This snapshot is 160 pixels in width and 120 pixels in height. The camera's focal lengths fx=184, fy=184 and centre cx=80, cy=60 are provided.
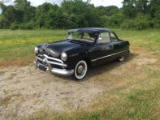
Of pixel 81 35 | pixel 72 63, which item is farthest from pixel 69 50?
pixel 81 35

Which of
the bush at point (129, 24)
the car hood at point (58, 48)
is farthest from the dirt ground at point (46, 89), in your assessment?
the bush at point (129, 24)

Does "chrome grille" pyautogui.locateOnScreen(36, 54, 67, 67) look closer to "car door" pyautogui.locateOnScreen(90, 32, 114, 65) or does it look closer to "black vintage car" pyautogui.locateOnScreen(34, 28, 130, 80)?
"black vintage car" pyautogui.locateOnScreen(34, 28, 130, 80)

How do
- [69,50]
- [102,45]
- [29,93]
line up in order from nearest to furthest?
[29,93] → [69,50] → [102,45]

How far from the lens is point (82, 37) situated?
655cm

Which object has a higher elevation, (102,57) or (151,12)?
(151,12)

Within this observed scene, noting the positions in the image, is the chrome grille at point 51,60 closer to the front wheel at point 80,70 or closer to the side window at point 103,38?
the front wheel at point 80,70

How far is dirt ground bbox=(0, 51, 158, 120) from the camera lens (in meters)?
4.15

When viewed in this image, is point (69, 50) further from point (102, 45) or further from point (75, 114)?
point (75, 114)

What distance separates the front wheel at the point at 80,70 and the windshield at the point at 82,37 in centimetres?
93

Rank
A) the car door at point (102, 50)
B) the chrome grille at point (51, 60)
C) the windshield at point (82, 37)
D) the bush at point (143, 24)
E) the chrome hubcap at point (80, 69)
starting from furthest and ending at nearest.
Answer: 1. the bush at point (143, 24)
2. the windshield at point (82, 37)
3. the car door at point (102, 50)
4. the chrome hubcap at point (80, 69)
5. the chrome grille at point (51, 60)

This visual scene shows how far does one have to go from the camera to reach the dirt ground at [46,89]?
13.6 ft

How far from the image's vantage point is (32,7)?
57.8 m

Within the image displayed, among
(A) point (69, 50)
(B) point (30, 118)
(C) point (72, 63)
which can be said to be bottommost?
(B) point (30, 118)

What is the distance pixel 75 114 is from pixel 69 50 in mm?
2062
